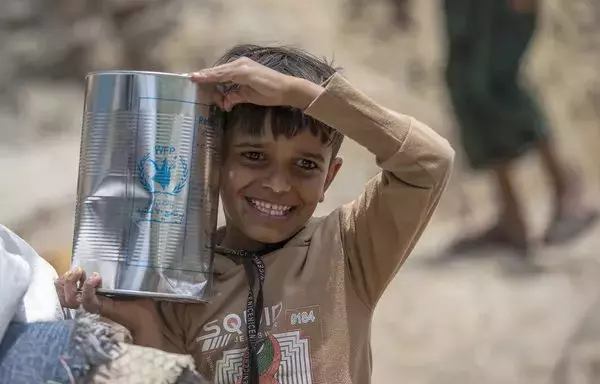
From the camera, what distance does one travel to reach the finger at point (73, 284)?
81 cm

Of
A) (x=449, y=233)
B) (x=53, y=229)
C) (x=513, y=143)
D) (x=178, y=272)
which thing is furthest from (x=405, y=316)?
(x=178, y=272)

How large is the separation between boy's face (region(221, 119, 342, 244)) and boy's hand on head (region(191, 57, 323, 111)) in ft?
0.18

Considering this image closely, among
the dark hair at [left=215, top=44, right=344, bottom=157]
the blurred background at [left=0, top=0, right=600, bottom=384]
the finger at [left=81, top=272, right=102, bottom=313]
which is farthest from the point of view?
the blurred background at [left=0, top=0, right=600, bottom=384]

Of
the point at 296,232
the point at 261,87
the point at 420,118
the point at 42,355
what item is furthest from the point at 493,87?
the point at 42,355

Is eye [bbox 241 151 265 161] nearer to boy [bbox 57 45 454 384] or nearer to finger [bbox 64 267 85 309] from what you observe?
boy [bbox 57 45 454 384]

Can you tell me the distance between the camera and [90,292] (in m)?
0.80

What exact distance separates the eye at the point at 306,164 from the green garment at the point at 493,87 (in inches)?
53.4

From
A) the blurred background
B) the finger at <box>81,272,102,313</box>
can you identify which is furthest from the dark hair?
the blurred background

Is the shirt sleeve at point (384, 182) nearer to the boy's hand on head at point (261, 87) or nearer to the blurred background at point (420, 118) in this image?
the boy's hand on head at point (261, 87)

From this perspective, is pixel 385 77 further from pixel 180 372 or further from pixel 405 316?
pixel 180 372

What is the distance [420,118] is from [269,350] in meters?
1.44

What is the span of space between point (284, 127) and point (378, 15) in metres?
1.47

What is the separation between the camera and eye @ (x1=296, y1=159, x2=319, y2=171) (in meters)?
0.93

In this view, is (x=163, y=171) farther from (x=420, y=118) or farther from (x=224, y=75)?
(x=420, y=118)
